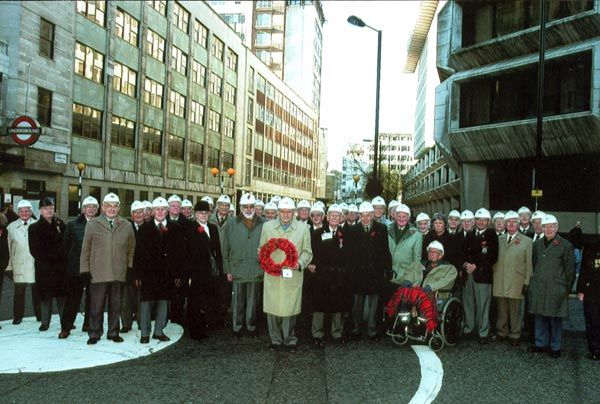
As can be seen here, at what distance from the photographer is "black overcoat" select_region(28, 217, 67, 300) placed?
28.9 feet

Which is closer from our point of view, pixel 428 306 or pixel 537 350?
pixel 428 306

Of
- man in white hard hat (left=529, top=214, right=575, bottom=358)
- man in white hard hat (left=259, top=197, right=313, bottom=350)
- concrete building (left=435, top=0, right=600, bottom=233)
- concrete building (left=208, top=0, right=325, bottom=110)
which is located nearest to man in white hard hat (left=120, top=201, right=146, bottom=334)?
man in white hard hat (left=259, top=197, right=313, bottom=350)

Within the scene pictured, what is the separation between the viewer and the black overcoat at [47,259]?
8820 mm

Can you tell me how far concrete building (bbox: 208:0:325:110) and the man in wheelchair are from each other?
8153 centimetres

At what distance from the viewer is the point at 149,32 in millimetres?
39344

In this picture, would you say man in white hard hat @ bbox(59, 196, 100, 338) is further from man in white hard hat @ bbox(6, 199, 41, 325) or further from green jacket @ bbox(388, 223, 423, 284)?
green jacket @ bbox(388, 223, 423, 284)

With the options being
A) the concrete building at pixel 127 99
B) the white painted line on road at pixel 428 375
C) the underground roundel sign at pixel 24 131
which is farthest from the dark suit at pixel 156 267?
the underground roundel sign at pixel 24 131

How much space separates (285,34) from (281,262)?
313ft

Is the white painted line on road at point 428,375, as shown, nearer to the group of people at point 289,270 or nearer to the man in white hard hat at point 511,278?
the group of people at point 289,270

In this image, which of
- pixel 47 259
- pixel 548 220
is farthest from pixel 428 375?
pixel 47 259

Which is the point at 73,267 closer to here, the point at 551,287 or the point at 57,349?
the point at 57,349

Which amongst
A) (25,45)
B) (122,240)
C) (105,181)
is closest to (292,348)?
(122,240)

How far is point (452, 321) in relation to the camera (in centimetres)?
852

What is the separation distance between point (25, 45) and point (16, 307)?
20469 mm
